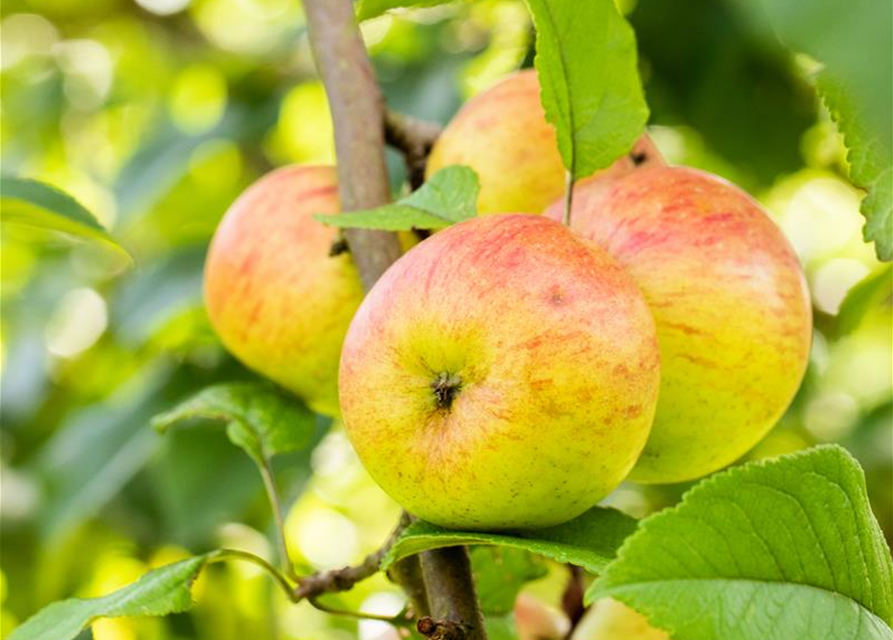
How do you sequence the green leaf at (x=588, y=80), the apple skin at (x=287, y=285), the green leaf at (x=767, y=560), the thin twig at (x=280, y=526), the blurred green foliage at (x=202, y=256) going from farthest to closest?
the blurred green foliage at (x=202, y=256), the apple skin at (x=287, y=285), the thin twig at (x=280, y=526), the green leaf at (x=588, y=80), the green leaf at (x=767, y=560)

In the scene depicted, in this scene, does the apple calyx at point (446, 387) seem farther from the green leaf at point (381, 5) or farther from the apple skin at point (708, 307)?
the green leaf at point (381, 5)

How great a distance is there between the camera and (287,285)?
100 cm

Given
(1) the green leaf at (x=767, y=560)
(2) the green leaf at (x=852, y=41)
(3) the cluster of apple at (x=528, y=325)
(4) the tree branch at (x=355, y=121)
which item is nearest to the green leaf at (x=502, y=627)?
(3) the cluster of apple at (x=528, y=325)

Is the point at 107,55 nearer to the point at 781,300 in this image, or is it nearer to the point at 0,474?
the point at 0,474

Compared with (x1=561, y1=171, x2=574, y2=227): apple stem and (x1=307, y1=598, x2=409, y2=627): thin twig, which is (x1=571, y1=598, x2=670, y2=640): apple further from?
(x1=561, y1=171, x2=574, y2=227): apple stem

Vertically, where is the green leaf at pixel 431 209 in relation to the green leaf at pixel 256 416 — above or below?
above

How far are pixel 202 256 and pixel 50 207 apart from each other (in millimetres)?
731

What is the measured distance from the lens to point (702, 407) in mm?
800

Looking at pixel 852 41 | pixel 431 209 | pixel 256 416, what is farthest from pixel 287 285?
pixel 852 41

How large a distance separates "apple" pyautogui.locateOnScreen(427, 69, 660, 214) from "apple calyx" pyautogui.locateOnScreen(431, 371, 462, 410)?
29 cm

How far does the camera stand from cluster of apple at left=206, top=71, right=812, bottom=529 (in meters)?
0.67

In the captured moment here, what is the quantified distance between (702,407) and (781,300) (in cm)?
9

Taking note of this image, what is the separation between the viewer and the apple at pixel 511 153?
0.96 metres

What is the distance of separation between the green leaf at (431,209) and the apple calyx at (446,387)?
0.12 metres
